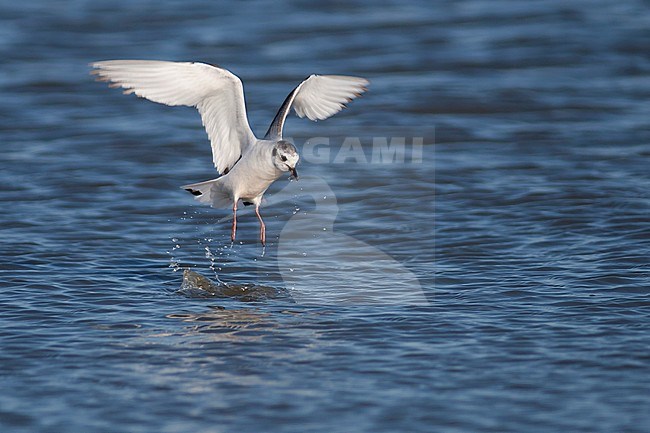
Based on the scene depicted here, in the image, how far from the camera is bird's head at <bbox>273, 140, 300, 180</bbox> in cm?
764

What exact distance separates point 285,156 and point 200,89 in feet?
2.62

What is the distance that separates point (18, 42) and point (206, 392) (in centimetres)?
1116

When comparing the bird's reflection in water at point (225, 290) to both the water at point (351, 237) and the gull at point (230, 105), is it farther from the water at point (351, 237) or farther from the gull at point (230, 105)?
the gull at point (230, 105)

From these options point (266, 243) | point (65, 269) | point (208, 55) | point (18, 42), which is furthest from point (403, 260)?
point (18, 42)

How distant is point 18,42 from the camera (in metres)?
16.1

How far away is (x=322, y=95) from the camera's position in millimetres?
8344

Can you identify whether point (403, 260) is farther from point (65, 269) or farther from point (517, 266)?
point (65, 269)

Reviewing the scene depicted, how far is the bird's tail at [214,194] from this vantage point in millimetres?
8344

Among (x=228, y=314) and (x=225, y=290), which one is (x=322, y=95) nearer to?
(x=225, y=290)

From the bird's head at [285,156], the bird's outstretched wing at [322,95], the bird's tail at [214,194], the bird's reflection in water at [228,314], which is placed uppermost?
the bird's outstretched wing at [322,95]

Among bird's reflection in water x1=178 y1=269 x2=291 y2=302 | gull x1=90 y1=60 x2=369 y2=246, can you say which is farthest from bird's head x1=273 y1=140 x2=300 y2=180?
bird's reflection in water x1=178 y1=269 x2=291 y2=302

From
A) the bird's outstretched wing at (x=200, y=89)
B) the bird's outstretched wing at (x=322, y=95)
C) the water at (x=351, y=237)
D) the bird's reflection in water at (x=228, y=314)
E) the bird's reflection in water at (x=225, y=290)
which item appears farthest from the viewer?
the bird's outstretched wing at (x=322, y=95)

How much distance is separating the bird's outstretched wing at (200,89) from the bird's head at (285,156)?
17.8 inches

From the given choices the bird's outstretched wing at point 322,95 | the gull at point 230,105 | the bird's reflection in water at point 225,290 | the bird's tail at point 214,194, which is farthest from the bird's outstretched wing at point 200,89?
the bird's reflection in water at point 225,290
